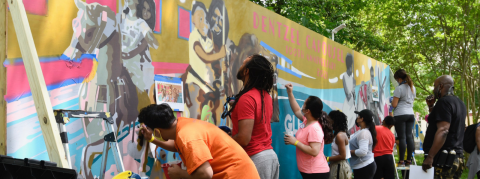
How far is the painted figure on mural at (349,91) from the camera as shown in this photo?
826cm

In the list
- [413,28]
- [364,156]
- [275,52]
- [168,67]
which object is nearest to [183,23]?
[168,67]

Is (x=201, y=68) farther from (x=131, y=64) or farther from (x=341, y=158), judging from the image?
(x=341, y=158)

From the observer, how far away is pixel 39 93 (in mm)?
2223

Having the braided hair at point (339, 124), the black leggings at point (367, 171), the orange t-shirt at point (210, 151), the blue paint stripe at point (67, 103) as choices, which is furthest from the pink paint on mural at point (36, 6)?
the black leggings at point (367, 171)

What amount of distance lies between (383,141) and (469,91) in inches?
491

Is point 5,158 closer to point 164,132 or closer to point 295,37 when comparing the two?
point 164,132

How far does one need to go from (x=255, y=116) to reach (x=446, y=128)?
6.74ft

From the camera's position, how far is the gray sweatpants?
3162mm

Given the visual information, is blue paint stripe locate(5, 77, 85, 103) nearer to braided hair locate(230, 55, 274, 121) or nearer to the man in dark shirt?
braided hair locate(230, 55, 274, 121)

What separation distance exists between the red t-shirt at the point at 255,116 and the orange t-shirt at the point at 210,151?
1.75ft

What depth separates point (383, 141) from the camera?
642 cm

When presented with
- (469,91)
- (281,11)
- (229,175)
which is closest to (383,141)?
(229,175)

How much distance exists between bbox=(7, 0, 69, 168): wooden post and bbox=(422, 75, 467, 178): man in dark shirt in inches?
134

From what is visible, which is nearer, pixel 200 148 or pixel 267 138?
pixel 200 148
